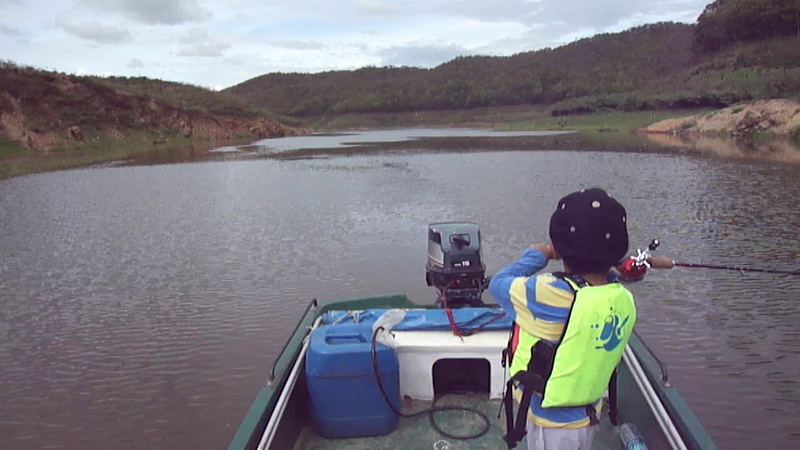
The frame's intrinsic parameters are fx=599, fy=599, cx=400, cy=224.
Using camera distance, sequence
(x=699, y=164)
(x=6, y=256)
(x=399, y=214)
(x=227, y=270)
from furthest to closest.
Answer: (x=699, y=164) → (x=399, y=214) → (x=6, y=256) → (x=227, y=270)

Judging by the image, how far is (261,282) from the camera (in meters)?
8.23

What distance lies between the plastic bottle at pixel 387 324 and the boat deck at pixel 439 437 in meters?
0.55

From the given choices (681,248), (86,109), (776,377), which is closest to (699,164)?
(681,248)

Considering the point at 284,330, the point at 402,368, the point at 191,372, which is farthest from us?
the point at 284,330

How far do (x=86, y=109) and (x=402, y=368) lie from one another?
39301 mm

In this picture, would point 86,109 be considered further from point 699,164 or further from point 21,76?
point 699,164

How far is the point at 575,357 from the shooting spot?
214 cm

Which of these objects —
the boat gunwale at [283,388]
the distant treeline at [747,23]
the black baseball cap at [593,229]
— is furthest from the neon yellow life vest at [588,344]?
the distant treeline at [747,23]

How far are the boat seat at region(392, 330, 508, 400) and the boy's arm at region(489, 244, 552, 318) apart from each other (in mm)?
1448

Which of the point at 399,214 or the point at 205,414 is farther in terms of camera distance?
the point at 399,214

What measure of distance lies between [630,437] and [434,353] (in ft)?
4.03

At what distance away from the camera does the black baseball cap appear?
2.13m

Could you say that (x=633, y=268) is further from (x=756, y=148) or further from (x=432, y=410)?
(x=756, y=148)

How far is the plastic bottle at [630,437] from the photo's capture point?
124 inches
